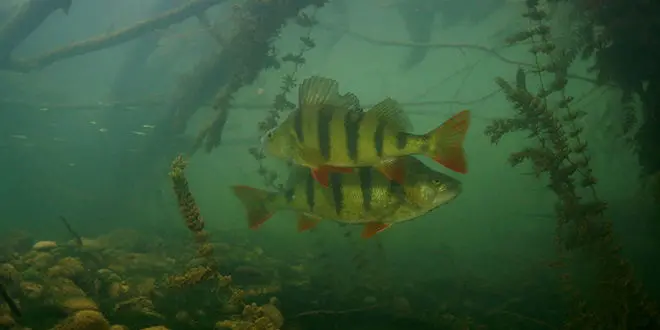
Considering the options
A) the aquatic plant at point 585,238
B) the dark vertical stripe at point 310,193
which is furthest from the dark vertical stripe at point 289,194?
the aquatic plant at point 585,238

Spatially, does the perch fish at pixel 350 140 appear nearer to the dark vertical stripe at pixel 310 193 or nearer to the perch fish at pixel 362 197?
the perch fish at pixel 362 197

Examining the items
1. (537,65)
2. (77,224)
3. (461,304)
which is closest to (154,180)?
(77,224)

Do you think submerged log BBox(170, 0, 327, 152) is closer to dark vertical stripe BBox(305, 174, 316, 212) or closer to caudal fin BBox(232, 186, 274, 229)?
caudal fin BBox(232, 186, 274, 229)

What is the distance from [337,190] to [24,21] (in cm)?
1233

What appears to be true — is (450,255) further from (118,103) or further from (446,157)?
(118,103)

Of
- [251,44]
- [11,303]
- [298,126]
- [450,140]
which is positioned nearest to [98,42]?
[251,44]

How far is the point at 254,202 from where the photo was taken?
3.77 meters

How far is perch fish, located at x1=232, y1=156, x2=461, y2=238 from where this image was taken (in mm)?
3281

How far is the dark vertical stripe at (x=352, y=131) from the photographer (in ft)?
10.2

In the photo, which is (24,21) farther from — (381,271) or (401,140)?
(401,140)

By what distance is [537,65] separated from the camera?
16.6 feet

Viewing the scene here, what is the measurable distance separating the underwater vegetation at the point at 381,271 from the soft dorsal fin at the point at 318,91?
59 centimetres

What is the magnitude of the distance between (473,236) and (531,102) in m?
11.2

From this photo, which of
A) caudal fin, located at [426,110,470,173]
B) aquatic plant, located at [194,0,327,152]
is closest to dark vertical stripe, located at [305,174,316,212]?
caudal fin, located at [426,110,470,173]
